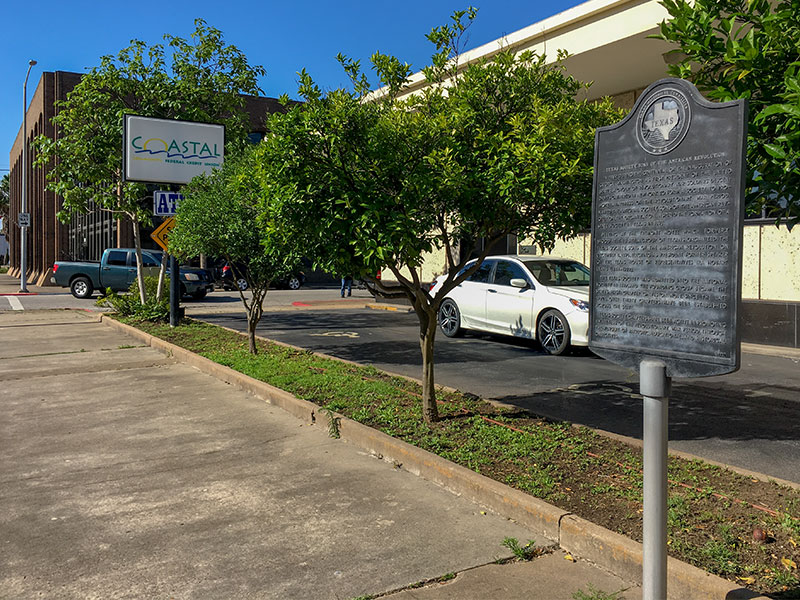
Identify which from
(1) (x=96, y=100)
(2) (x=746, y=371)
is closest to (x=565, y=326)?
(2) (x=746, y=371)

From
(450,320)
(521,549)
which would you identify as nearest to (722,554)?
(521,549)

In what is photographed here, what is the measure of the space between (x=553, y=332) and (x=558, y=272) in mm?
1437

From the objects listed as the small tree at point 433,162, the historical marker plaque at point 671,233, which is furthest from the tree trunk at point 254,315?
the historical marker plaque at point 671,233

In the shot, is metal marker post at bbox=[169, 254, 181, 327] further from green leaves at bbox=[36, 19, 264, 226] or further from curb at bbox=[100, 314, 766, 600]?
curb at bbox=[100, 314, 766, 600]

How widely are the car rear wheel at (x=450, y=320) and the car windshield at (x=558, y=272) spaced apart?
1.91 m

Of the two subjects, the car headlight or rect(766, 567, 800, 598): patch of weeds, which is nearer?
rect(766, 567, 800, 598): patch of weeds

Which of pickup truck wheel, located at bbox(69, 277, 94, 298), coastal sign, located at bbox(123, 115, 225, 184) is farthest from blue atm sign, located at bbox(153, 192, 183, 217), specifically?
pickup truck wheel, located at bbox(69, 277, 94, 298)

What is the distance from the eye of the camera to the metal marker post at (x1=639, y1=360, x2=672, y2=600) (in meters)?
3.16

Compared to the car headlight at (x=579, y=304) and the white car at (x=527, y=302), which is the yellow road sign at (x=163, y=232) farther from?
the car headlight at (x=579, y=304)

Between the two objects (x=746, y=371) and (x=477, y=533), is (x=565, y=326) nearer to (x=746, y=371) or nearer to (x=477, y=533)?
(x=746, y=371)

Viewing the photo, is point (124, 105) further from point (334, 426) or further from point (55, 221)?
point (55, 221)

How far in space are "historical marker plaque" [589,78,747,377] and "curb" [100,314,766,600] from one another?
107 centimetres

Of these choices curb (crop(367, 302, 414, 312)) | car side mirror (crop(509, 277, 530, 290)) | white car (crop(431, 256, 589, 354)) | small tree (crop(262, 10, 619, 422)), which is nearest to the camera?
small tree (crop(262, 10, 619, 422))

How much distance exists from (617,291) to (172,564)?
2.81 meters
